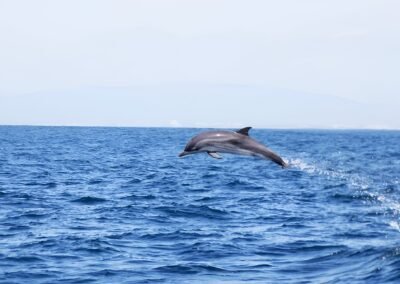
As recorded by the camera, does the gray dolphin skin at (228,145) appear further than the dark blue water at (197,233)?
No

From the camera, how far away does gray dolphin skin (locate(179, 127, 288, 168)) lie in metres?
6.80

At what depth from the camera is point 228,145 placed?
271 inches

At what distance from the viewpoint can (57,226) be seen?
2256 cm

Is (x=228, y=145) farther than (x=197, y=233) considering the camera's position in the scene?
No

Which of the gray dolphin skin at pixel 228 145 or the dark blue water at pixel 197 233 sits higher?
the gray dolphin skin at pixel 228 145

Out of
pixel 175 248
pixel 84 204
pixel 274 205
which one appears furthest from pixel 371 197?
pixel 175 248

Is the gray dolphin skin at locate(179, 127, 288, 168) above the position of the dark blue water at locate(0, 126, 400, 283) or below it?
above

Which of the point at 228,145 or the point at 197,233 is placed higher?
the point at 228,145

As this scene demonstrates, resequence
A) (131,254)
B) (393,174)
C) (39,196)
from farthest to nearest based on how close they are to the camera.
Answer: (393,174)
(39,196)
(131,254)

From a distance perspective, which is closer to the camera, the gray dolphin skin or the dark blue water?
the gray dolphin skin

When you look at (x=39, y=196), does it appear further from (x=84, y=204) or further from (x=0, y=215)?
(x=0, y=215)

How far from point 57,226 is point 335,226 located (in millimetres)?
9274

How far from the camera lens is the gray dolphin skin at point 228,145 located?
22.3 feet

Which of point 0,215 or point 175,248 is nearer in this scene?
point 175,248
